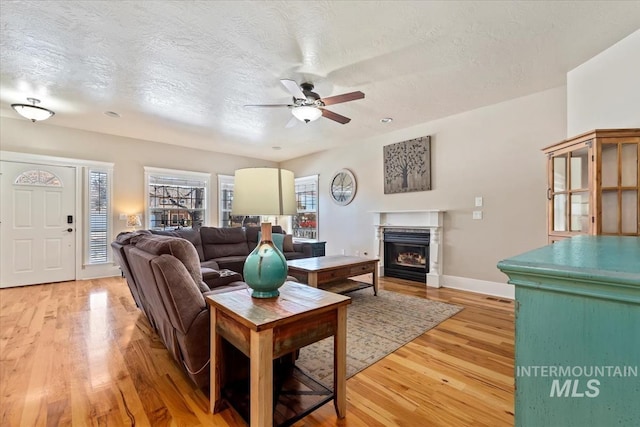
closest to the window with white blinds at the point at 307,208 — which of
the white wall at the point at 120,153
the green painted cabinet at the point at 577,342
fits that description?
the white wall at the point at 120,153

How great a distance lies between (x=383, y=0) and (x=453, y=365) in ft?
8.77

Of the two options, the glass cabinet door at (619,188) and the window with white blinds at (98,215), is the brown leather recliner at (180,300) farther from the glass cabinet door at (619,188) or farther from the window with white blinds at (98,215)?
the window with white blinds at (98,215)

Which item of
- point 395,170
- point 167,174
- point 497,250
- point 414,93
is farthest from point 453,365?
point 167,174

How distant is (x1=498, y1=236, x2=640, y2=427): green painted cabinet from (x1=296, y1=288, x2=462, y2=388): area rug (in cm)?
159

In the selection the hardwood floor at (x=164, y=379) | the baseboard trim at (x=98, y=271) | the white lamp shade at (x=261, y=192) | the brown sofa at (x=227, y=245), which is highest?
the white lamp shade at (x=261, y=192)

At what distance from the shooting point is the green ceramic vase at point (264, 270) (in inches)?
61.5

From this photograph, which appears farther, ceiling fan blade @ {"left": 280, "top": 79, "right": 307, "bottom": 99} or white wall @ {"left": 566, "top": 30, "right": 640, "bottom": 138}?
ceiling fan blade @ {"left": 280, "top": 79, "right": 307, "bottom": 99}

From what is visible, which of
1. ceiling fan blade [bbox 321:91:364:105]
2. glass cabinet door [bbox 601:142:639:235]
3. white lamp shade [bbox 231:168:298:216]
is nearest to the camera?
white lamp shade [bbox 231:168:298:216]

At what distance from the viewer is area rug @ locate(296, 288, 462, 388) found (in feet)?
7.07

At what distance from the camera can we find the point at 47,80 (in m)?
3.14

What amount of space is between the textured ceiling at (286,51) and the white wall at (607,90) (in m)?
0.11

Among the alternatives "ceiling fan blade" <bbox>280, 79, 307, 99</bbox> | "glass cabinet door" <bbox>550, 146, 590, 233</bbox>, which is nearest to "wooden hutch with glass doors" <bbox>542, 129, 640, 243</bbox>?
"glass cabinet door" <bbox>550, 146, 590, 233</bbox>

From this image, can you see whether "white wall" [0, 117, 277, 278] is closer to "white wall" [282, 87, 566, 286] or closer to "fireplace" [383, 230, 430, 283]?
"white wall" [282, 87, 566, 286]

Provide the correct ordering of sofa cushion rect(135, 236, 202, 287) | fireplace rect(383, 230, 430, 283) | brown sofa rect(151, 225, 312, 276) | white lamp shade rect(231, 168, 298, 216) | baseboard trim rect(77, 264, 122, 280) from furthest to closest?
baseboard trim rect(77, 264, 122, 280)
fireplace rect(383, 230, 430, 283)
brown sofa rect(151, 225, 312, 276)
sofa cushion rect(135, 236, 202, 287)
white lamp shade rect(231, 168, 298, 216)
